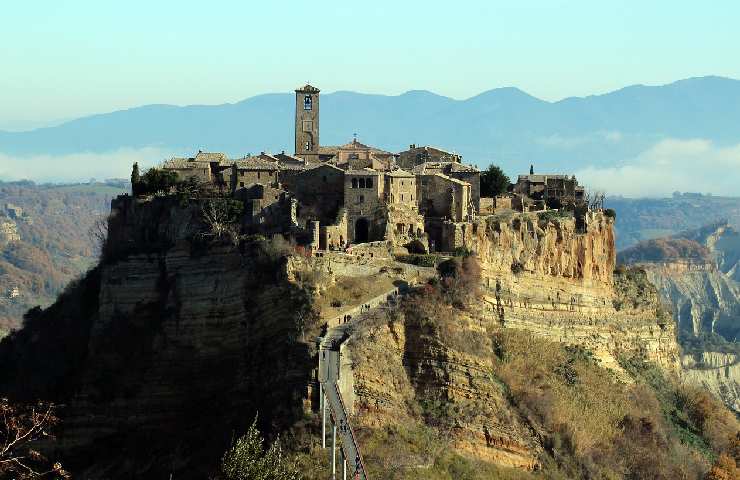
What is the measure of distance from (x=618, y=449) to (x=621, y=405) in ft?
14.2

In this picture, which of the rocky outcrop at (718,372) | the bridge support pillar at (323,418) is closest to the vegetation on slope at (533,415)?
the bridge support pillar at (323,418)

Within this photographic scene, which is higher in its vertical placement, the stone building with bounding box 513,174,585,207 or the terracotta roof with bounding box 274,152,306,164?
the terracotta roof with bounding box 274,152,306,164

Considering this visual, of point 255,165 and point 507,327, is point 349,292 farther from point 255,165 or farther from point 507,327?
point 255,165

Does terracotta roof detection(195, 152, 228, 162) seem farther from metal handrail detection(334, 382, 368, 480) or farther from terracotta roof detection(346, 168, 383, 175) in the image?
metal handrail detection(334, 382, 368, 480)

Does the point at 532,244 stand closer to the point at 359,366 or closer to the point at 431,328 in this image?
the point at 431,328

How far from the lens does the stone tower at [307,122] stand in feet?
244

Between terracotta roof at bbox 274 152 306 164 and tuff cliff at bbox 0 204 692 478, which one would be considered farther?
terracotta roof at bbox 274 152 306 164

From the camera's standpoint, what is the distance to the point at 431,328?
54.0 meters

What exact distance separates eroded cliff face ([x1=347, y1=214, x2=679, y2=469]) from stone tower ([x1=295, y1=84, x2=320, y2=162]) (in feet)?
43.6

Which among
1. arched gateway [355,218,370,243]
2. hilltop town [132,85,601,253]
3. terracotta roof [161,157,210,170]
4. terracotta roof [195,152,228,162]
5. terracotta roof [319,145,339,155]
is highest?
terracotta roof [319,145,339,155]

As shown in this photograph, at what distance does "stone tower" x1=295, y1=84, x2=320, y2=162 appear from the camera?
7431 cm

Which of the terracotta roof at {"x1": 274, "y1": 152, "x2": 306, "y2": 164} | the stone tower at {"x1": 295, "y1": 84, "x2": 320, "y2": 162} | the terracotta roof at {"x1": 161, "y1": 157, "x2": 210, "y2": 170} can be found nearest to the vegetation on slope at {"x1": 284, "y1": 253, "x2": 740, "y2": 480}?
the terracotta roof at {"x1": 274, "y1": 152, "x2": 306, "y2": 164}

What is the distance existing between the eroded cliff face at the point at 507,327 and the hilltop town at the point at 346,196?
1812mm

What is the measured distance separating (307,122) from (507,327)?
18.7m
